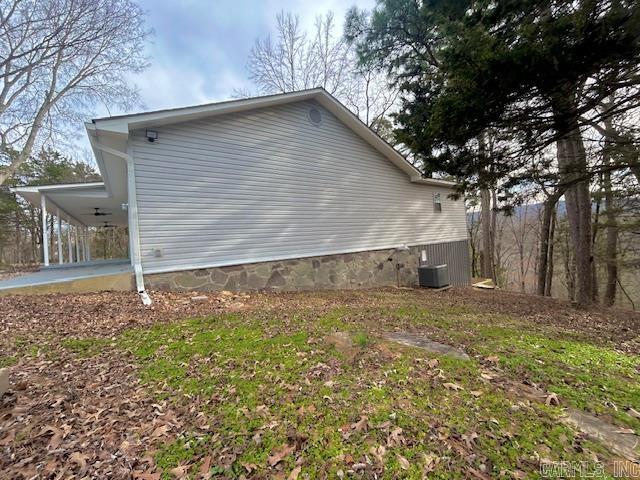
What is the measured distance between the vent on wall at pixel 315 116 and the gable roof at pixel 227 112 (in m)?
0.30

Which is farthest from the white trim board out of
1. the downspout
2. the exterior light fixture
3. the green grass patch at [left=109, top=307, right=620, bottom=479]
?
the exterior light fixture

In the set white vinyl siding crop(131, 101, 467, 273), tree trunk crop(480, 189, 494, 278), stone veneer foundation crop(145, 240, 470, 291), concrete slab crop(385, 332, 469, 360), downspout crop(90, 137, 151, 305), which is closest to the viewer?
concrete slab crop(385, 332, 469, 360)

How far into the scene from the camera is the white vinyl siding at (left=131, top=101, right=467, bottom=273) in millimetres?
6105

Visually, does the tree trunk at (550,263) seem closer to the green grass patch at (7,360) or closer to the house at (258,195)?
the house at (258,195)

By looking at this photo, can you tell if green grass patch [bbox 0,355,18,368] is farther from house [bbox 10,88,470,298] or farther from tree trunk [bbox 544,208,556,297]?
tree trunk [bbox 544,208,556,297]

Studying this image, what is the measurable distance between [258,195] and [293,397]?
18.8 ft

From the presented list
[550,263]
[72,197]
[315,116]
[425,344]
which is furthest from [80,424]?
[550,263]

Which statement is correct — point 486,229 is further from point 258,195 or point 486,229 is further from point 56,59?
point 56,59

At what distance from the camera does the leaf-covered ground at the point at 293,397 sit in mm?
1759

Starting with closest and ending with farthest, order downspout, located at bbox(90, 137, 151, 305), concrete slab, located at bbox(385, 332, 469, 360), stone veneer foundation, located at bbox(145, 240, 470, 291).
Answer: concrete slab, located at bbox(385, 332, 469, 360) → downspout, located at bbox(90, 137, 151, 305) → stone veneer foundation, located at bbox(145, 240, 470, 291)

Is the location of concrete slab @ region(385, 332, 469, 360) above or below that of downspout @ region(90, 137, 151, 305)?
below

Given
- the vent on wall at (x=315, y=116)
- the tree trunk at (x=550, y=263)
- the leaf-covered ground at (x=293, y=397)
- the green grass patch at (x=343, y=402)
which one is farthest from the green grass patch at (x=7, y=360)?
the tree trunk at (x=550, y=263)

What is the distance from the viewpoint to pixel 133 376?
2.78 meters

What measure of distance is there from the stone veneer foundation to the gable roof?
293 centimetres
